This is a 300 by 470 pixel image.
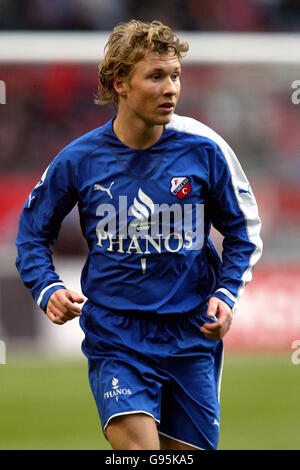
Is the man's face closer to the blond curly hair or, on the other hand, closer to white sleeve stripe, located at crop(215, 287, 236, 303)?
the blond curly hair

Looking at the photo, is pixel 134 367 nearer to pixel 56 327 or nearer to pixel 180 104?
pixel 56 327

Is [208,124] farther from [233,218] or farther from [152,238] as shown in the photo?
[152,238]

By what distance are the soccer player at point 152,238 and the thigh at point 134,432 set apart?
120mm

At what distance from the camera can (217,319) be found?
429cm

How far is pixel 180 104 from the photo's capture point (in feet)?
38.9

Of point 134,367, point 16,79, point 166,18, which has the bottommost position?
point 134,367

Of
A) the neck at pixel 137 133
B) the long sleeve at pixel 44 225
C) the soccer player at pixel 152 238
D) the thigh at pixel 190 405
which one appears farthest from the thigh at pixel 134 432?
the neck at pixel 137 133

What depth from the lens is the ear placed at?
450 centimetres

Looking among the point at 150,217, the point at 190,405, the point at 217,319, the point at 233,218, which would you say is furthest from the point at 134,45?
the point at 190,405

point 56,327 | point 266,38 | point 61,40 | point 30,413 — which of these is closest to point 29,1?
point 61,40

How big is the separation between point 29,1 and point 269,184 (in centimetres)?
436

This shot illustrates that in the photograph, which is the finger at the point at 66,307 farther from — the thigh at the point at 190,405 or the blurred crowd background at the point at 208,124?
the blurred crowd background at the point at 208,124
